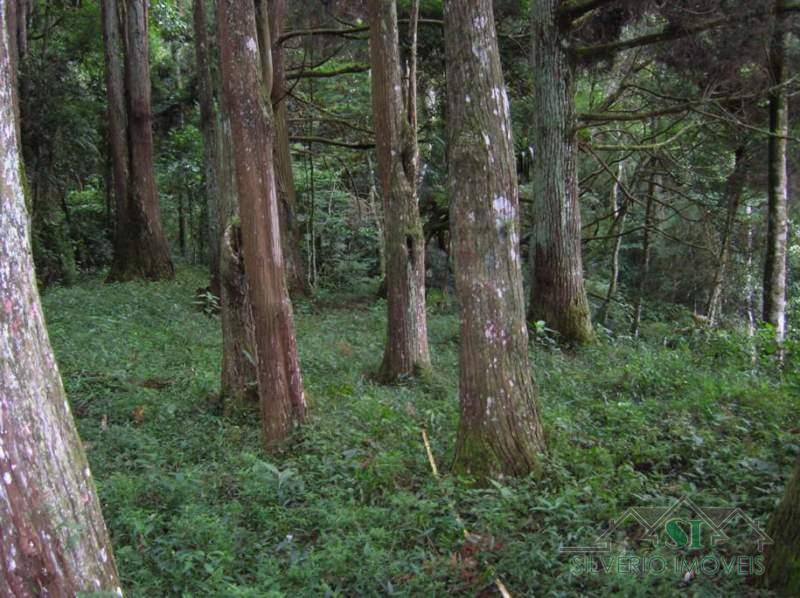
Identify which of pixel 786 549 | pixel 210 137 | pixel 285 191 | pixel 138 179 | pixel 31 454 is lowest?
pixel 786 549

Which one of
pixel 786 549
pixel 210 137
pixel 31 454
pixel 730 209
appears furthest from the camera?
pixel 730 209

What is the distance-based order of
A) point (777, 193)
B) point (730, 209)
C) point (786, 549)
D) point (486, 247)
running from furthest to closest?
point (730, 209), point (777, 193), point (486, 247), point (786, 549)

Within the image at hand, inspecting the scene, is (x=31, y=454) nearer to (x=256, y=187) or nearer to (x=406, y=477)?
(x=406, y=477)

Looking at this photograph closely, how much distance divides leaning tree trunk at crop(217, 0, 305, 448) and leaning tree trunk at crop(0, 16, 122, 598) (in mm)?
3025

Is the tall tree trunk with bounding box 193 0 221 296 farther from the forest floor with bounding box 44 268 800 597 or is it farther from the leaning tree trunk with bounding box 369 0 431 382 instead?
the leaning tree trunk with bounding box 369 0 431 382

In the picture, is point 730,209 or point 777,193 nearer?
point 777,193

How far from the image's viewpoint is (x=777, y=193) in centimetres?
1045

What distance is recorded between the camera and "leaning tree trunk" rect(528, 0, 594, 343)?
1012 centimetres

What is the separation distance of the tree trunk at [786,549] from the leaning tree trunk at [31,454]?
3.35 m

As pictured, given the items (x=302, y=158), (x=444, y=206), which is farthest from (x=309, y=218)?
(x=444, y=206)

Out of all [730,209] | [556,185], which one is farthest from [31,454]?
[730,209]

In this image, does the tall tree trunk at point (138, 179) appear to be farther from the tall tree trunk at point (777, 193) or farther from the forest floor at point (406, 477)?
the tall tree trunk at point (777, 193)

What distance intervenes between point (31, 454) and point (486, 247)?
334 centimetres

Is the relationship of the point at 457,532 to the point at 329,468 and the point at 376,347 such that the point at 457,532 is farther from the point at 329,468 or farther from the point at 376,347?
the point at 376,347
